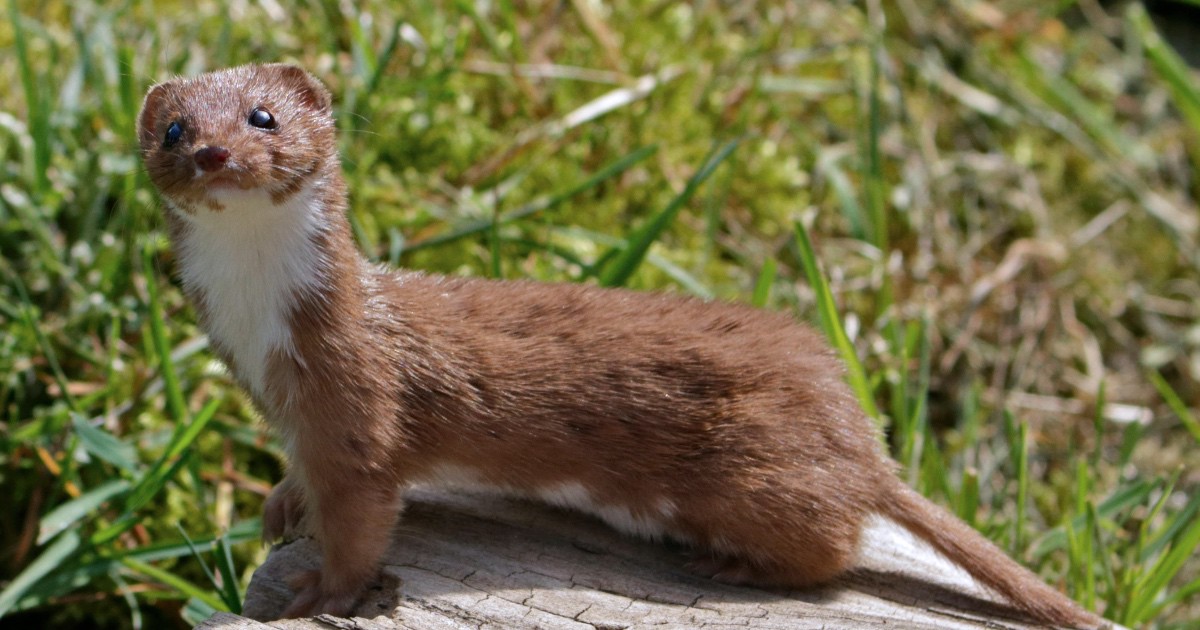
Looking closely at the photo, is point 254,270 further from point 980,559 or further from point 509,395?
point 980,559

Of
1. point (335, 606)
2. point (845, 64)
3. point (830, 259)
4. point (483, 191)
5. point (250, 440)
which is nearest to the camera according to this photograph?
point (335, 606)

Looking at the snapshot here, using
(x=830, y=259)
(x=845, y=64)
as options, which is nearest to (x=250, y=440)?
(x=830, y=259)

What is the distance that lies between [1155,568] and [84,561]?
308 cm

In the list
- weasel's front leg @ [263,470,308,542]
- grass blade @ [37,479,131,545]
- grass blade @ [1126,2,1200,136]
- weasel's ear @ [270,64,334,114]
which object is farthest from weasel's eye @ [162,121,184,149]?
grass blade @ [1126,2,1200,136]

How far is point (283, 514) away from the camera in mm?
3482

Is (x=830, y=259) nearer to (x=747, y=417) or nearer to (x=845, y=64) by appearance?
(x=845, y=64)

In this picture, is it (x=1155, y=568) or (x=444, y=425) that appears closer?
(x=444, y=425)

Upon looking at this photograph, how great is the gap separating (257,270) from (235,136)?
35 cm

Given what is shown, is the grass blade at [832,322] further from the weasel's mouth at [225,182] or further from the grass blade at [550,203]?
the weasel's mouth at [225,182]

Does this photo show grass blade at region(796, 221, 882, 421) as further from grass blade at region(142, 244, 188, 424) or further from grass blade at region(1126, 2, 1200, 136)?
grass blade at region(1126, 2, 1200, 136)

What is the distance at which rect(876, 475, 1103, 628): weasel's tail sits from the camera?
3.19 m

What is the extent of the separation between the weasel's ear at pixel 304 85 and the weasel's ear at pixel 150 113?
0.86 feet

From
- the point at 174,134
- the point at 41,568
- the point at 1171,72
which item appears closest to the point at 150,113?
the point at 174,134

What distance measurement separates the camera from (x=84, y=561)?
3652mm
